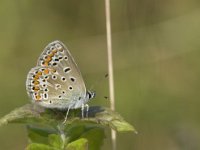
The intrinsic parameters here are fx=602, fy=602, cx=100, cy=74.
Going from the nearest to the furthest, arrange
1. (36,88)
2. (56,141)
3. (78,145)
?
1. (78,145)
2. (56,141)
3. (36,88)

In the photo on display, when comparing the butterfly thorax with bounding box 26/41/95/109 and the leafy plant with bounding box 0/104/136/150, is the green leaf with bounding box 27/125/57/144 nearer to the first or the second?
the leafy plant with bounding box 0/104/136/150

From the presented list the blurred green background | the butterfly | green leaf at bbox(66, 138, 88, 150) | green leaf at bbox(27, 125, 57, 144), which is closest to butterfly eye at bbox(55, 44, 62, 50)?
the butterfly

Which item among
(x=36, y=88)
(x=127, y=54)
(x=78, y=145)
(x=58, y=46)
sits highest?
(x=127, y=54)

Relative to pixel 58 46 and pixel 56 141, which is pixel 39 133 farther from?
pixel 58 46

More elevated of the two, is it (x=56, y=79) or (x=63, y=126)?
(x=56, y=79)

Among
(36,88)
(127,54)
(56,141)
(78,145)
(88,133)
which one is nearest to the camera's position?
(78,145)

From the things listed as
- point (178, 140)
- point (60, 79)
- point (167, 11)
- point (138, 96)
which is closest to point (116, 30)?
point (167, 11)

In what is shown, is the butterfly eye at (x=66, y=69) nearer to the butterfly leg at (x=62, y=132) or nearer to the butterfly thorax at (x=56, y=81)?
the butterfly thorax at (x=56, y=81)

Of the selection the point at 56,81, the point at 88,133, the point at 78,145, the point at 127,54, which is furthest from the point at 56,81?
the point at 127,54
